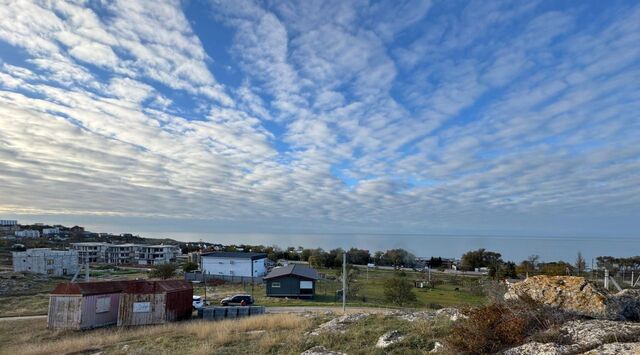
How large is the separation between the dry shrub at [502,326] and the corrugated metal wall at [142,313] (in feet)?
87.6

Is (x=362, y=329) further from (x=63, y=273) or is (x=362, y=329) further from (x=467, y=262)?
(x=467, y=262)

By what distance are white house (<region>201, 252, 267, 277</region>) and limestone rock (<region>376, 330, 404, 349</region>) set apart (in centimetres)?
6272

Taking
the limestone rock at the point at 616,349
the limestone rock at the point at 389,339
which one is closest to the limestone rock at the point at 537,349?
the limestone rock at the point at 616,349

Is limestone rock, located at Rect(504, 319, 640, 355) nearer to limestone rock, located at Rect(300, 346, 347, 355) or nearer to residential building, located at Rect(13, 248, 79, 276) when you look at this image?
limestone rock, located at Rect(300, 346, 347, 355)

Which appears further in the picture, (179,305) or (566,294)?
(179,305)

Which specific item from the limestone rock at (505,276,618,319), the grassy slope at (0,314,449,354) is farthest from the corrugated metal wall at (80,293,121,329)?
the limestone rock at (505,276,618,319)

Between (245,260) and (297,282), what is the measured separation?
23.8 metres

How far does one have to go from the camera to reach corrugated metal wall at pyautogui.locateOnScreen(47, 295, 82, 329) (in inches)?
1147

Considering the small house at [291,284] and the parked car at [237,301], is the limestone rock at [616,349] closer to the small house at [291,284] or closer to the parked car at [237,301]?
the parked car at [237,301]

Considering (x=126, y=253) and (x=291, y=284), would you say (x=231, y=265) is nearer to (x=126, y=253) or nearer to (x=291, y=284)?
(x=291, y=284)

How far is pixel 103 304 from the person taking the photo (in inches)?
1209

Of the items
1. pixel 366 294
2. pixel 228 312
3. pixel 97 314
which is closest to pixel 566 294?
pixel 228 312

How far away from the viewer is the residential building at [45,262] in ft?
263

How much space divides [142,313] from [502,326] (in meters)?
28.6
